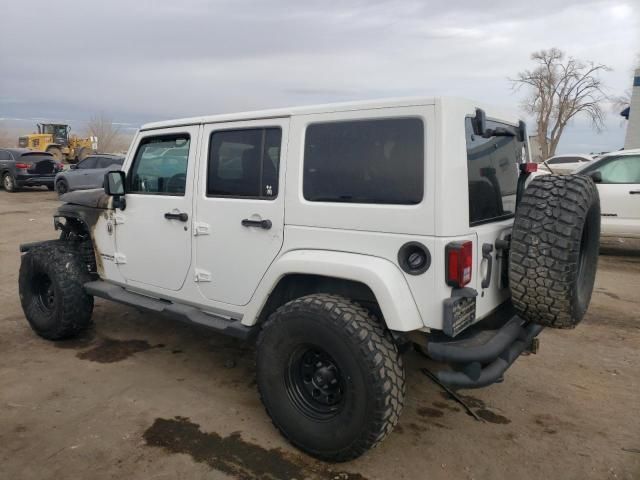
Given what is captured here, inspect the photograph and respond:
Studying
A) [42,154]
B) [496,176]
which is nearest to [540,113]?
[42,154]

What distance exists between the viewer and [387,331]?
268cm

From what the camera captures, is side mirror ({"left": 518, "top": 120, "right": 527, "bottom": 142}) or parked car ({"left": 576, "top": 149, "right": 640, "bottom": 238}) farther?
parked car ({"left": 576, "top": 149, "right": 640, "bottom": 238})

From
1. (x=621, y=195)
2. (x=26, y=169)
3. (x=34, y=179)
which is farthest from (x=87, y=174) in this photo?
(x=621, y=195)

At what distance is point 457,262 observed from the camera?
7.92 feet

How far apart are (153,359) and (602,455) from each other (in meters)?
3.28

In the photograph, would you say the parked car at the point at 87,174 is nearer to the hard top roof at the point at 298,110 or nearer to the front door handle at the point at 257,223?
the hard top roof at the point at 298,110

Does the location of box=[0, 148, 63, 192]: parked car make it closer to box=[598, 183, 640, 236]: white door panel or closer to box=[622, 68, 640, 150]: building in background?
box=[598, 183, 640, 236]: white door panel

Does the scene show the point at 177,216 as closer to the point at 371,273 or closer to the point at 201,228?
the point at 201,228

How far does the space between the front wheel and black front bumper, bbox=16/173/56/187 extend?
1850 centimetres

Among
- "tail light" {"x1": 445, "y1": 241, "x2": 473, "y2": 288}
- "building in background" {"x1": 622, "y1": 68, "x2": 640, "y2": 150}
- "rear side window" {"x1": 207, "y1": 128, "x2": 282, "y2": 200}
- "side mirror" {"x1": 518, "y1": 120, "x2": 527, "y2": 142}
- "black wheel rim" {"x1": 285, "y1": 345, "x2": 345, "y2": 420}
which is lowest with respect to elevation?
"black wheel rim" {"x1": 285, "y1": 345, "x2": 345, "y2": 420}

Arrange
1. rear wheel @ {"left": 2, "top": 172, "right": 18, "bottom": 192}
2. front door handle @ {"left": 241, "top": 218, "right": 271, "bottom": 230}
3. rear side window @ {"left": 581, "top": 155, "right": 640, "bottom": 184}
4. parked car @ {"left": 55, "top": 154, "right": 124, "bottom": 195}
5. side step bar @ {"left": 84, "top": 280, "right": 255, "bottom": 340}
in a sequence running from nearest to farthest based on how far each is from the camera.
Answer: front door handle @ {"left": 241, "top": 218, "right": 271, "bottom": 230} → side step bar @ {"left": 84, "top": 280, "right": 255, "bottom": 340} → rear side window @ {"left": 581, "top": 155, "right": 640, "bottom": 184} → parked car @ {"left": 55, "top": 154, "right": 124, "bottom": 195} → rear wheel @ {"left": 2, "top": 172, "right": 18, "bottom": 192}

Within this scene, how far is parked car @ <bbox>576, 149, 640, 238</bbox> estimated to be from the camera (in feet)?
24.1

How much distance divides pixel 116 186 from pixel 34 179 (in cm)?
1689

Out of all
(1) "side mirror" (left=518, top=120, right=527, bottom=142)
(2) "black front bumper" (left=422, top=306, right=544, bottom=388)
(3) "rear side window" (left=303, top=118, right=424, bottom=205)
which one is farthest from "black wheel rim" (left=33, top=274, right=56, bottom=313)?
(1) "side mirror" (left=518, top=120, right=527, bottom=142)
